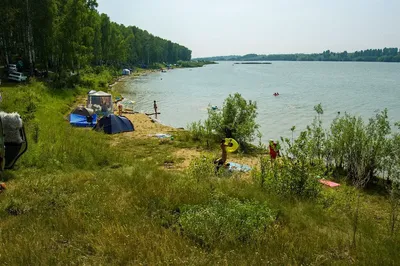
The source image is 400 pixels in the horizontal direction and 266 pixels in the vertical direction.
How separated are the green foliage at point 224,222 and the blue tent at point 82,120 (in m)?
18.2

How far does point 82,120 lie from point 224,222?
65.3ft

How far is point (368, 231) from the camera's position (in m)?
5.95

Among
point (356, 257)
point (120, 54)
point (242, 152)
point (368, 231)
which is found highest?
point (120, 54)

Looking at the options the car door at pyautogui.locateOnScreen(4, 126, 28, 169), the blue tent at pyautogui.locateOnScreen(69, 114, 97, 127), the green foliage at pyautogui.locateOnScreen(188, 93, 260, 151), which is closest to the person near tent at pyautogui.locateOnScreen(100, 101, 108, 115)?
the blue tent at pyautogui.locateOnScreen(69, 114, 97, 127)

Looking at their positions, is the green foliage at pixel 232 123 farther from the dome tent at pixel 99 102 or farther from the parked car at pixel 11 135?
the parked car at pixel 11 135

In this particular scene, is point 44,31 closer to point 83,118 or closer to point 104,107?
point 104,107

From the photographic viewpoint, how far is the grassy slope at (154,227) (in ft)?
13.4

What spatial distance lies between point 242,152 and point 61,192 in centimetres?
1323

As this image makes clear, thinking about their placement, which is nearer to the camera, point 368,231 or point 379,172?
point 368,231

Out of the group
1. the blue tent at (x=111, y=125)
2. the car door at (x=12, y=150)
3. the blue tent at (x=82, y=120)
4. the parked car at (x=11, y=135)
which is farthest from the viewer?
the blue tent at (x=82, y=120)

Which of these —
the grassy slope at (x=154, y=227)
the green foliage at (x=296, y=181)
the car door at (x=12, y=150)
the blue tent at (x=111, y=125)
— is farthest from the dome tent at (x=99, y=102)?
the green foliage at (x=296, y=181)

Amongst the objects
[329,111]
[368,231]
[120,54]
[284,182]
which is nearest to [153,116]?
[329,111]

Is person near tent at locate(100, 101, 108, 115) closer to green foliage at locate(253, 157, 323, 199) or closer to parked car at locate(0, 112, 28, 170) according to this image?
parked car at locate(0, 112, 28, 170)

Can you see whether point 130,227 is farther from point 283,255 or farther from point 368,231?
point 368,231
